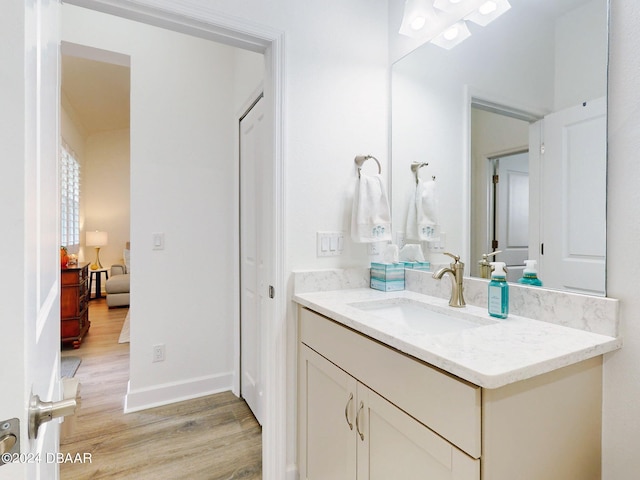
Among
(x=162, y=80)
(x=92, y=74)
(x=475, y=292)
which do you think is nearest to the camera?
(x=475, y=292)

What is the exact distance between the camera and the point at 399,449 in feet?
3.00

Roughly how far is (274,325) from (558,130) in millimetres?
1307

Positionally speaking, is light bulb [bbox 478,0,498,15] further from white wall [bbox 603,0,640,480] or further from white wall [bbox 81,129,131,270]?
white wall [bbox 81,129,131,270]

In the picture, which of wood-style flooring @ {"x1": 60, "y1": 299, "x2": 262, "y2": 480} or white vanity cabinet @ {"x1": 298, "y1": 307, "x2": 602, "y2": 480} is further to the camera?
wood-style flooring @ {"x1": 60, "y1": 299, "x2": 262, "y2": 480}

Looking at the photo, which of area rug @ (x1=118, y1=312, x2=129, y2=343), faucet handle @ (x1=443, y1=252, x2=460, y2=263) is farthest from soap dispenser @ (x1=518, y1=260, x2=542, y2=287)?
area rug @ (x1=118, y1=312, x2=129, y2=343)

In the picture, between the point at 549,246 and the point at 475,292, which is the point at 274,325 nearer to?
the point at 475,292

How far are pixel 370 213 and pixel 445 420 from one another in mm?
978

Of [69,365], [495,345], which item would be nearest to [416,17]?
[495,345]

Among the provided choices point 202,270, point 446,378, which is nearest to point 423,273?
point 446,378

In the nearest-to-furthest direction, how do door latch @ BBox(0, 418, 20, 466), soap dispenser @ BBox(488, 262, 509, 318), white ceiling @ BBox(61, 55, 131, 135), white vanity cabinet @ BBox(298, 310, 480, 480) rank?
door latch @ BBox(0, 418, 20, 466)
white vanity cabinet @ BBox(298, 310, 480, 480)
soap dispenser @ BBox(488, 262, 509, 318)
white ceiling @ BBox(61, 55, 131, 135)

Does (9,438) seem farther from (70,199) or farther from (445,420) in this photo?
(70,199)

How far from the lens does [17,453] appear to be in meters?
0.36

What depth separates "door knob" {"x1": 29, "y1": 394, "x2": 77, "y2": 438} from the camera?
0.40 m

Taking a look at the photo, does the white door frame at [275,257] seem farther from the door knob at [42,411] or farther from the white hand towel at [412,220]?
the door knob at [42,411]
